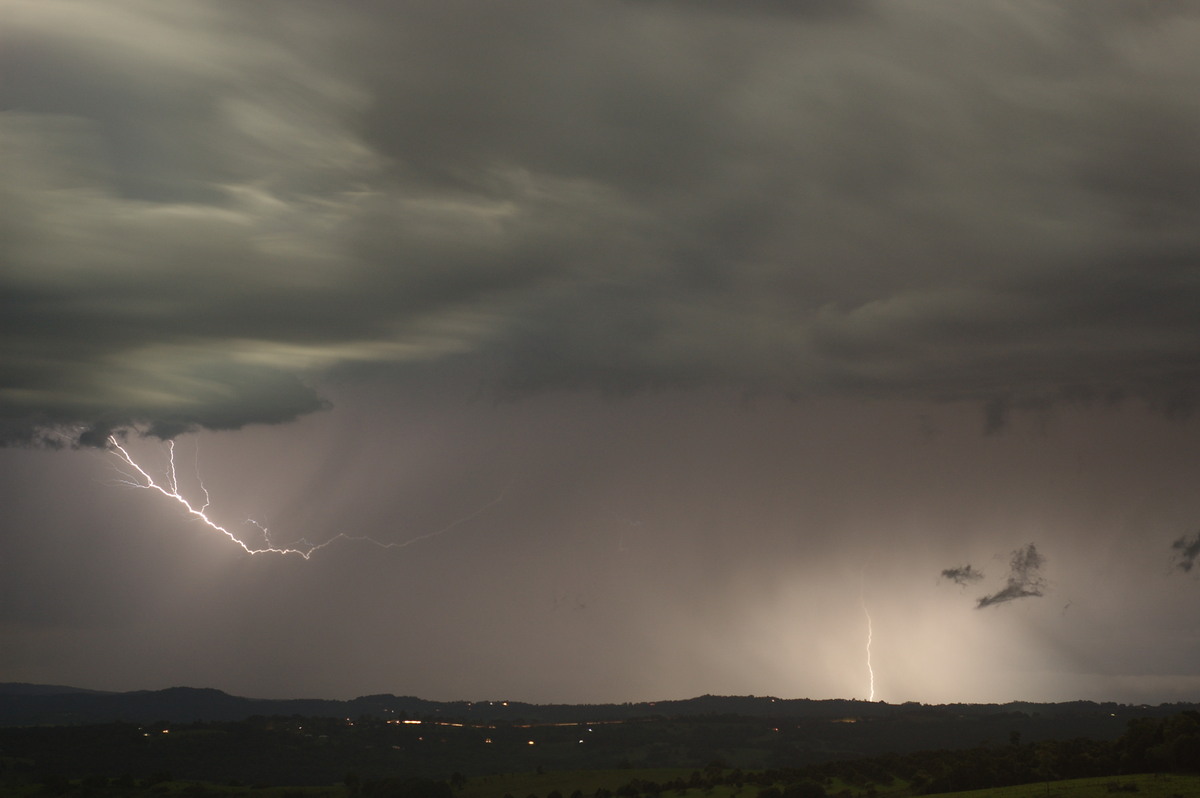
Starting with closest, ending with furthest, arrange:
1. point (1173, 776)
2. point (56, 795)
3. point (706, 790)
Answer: point (1173, 776) < point (706, 790) < point (56, 795)

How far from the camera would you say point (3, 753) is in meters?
196

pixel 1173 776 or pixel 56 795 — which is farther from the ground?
pixel 1173 776

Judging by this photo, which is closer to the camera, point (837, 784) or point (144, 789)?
point (837, 784)

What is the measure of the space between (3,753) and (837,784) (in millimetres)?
158325

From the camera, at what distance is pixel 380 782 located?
167125 mm

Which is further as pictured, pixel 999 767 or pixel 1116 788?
pixel 999 767

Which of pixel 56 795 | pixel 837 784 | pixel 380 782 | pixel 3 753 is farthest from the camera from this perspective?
pixel 3 753

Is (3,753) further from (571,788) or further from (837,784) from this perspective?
(837,784)

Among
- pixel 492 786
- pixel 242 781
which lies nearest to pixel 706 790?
pixel 492 786

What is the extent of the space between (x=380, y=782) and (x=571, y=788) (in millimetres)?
30492

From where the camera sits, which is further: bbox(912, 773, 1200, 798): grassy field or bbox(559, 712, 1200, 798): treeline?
bbox(559, 712, 1200, 798): treeline

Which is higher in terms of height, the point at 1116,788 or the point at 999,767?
the point at 1116,788

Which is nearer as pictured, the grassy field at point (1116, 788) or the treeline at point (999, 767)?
the grassy field at point (1116, 788)

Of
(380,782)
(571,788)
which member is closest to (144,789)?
(380,782)
